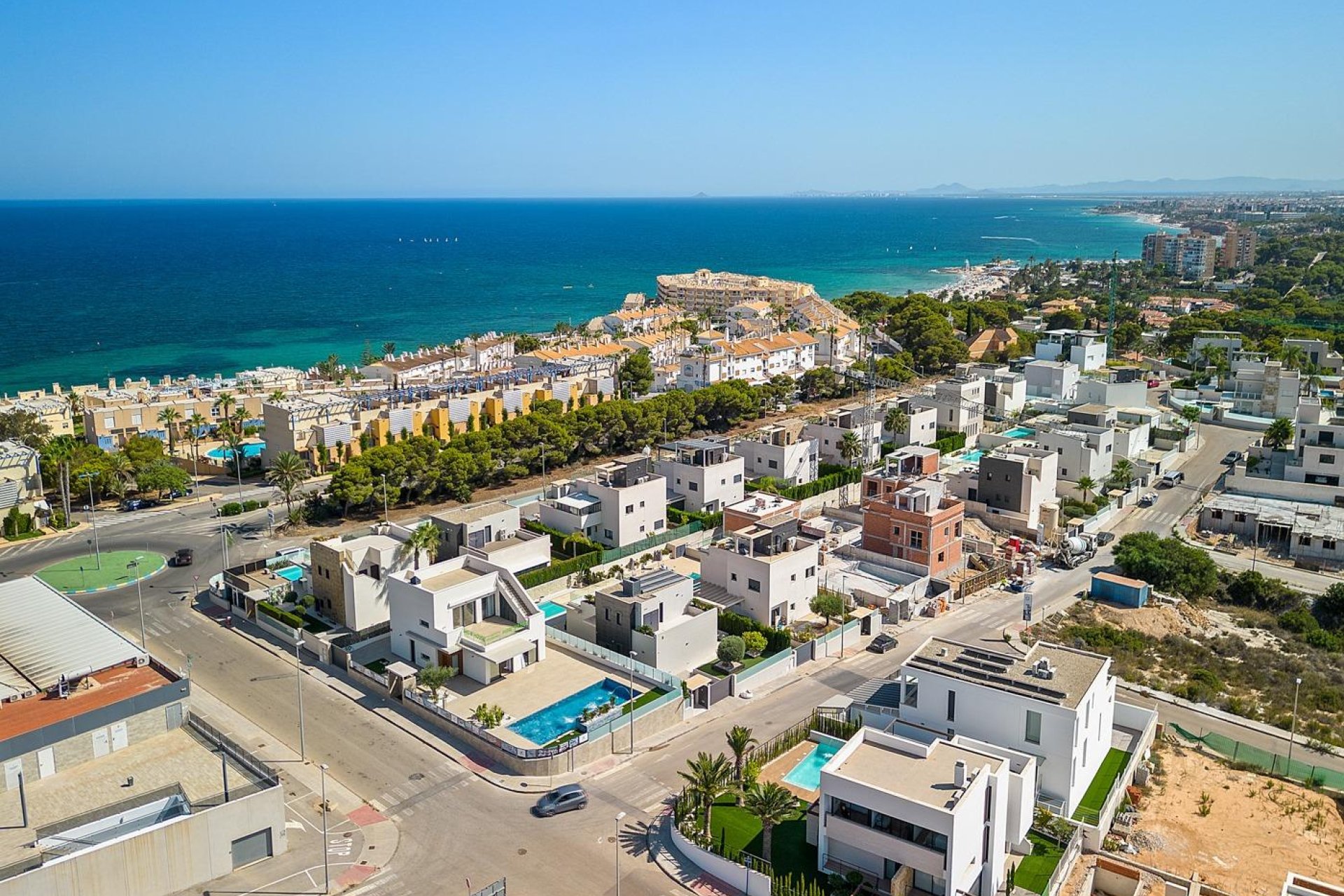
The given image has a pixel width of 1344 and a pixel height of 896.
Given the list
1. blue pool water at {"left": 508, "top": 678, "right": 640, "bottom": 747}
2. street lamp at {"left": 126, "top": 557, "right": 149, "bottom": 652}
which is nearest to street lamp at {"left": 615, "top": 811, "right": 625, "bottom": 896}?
blue pool water at {"left": 508, "top": 678, "right": 640, "bottom": 747}

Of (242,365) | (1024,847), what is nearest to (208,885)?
(1024,847)

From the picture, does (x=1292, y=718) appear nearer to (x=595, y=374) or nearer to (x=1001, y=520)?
(x=1001, y=520)

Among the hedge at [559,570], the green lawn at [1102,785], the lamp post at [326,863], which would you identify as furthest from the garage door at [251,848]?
the green lawn at [1102,785]

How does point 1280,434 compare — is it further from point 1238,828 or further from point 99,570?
point 99,570

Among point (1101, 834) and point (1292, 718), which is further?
point (1292, 718)

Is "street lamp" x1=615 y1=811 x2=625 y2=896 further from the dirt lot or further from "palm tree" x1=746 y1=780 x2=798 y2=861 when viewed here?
the dirt lot

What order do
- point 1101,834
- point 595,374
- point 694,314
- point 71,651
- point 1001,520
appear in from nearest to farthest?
1. point 1101,834
2. point 71,651
3. point 1001,520
4. point 595,374
5. point 694,314

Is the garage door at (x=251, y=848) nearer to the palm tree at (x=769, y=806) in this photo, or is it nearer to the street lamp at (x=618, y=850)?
the street lamp at (x=618, y=850)
